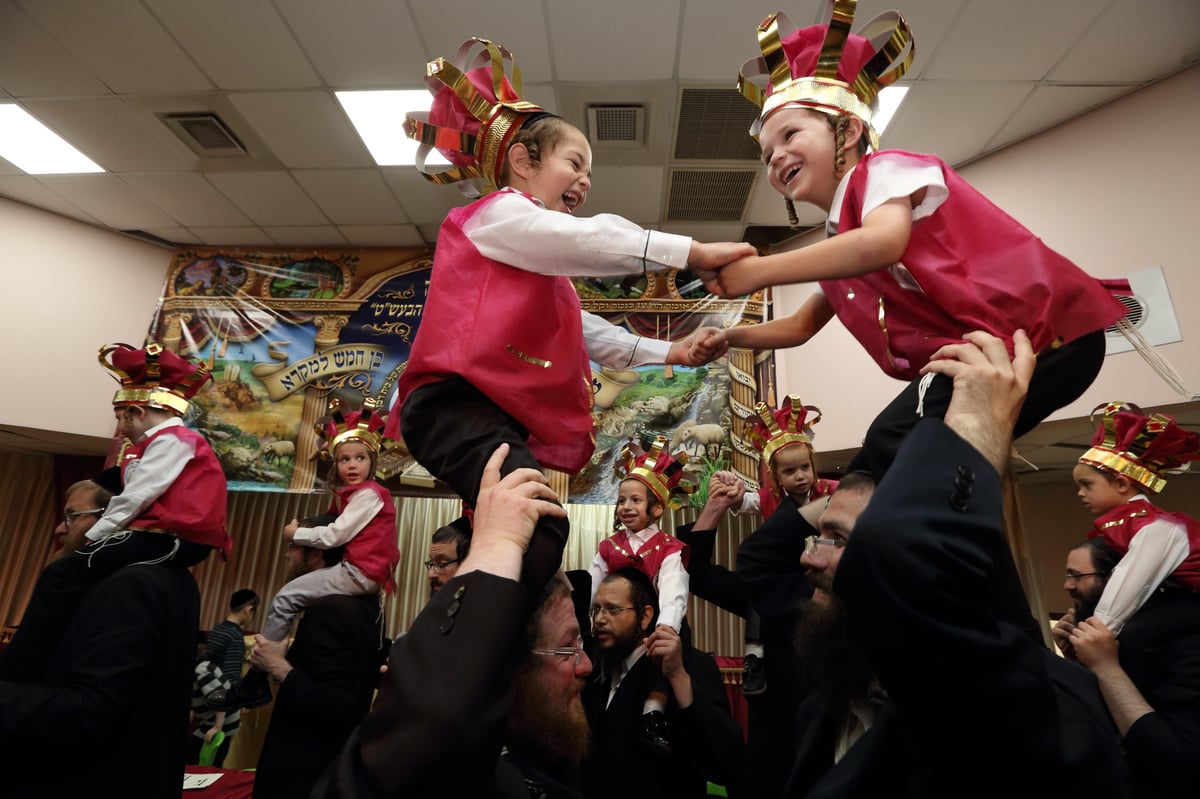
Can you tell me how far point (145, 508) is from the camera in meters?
2.37

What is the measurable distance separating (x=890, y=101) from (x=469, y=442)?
15.5 feet

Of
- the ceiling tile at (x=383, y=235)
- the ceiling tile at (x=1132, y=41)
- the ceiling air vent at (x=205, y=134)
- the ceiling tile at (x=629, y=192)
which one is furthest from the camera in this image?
the ceiling tile at (x=383, y=235)

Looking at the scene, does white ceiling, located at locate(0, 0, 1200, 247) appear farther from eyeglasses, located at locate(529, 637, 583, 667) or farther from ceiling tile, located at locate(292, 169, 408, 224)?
eyeglasses, located at locate(529, 637, 583, 667)

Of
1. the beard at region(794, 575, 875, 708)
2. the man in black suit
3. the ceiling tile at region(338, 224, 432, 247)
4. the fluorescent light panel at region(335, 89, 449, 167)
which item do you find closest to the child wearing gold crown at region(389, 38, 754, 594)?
the beard at region(794, 575, 875, 708)

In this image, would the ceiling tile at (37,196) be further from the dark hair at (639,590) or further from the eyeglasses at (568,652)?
the eyeglasses at (568,652)

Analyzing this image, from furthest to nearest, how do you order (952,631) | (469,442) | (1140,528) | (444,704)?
(1140,528), (469,442), (444,704), (952,631)

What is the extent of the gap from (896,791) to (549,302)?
45.1 inches

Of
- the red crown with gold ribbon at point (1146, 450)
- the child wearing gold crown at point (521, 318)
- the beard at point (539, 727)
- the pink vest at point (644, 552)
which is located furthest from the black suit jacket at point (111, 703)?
the red crown with gold ribbon at point (1146, 450)

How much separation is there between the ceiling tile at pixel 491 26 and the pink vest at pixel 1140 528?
4020 mm

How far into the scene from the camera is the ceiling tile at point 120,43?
4332mm

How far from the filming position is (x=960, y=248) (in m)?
1.33

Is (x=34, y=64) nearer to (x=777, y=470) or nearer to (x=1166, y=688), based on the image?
(x=777, y=470)

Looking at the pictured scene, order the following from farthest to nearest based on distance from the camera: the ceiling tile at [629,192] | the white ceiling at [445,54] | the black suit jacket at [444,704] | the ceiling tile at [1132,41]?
1. the ceiling tile at [629,192]
2. the white ceiling at [445,54]
3. the ceiling tile at [1132,41]
4. the black suit jacket at [444,704]

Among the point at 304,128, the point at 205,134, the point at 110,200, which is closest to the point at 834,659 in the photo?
the point at 304,128
